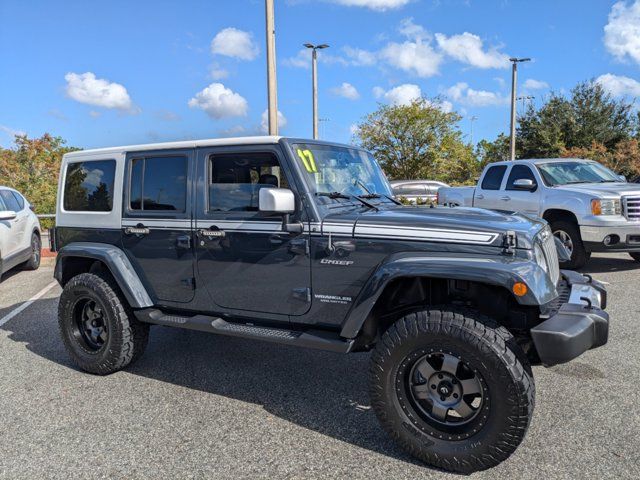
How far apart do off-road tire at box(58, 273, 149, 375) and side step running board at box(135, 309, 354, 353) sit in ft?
0.66

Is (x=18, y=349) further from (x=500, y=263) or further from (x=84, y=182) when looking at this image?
(x=500, y=263)

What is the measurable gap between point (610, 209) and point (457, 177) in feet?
69.7

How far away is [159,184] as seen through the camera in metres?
4.06

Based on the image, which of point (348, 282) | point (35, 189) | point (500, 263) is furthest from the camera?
point (35, 189)

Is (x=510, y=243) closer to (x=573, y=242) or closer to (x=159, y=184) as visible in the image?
(x=159, y=184)

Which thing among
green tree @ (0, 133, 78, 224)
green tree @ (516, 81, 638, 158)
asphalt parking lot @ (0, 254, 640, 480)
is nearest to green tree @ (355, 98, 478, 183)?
green tree @ (516, 81, 638, 158)

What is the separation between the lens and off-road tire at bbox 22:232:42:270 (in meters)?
9.73

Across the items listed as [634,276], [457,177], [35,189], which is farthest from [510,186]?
[457,177]

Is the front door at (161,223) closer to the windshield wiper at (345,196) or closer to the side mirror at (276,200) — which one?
the side mirror at (276,200)

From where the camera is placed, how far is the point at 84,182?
4.57 metres

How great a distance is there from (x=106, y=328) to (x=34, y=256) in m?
6.69

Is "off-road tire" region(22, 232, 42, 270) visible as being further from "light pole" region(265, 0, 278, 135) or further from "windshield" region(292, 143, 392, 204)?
"windshield" region(292, 143, 392, 204)

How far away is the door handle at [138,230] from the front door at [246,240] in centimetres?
56


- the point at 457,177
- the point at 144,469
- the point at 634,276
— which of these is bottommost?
the point at 144,469
